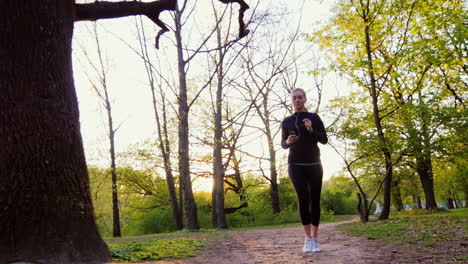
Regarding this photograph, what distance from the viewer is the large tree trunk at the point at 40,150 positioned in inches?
124

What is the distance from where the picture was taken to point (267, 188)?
76.0 feet

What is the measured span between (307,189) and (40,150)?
3.11 m

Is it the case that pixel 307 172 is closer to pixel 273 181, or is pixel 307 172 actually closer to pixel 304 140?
pixel 304 140

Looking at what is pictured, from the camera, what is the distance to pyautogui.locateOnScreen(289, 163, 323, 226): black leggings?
14.5 ft

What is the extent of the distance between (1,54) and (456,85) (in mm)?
20517

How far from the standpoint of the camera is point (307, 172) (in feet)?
14.7

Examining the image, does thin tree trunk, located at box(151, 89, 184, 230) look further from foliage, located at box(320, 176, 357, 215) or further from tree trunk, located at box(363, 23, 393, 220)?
tree trunk, located at box(363, 23, 393, 220)

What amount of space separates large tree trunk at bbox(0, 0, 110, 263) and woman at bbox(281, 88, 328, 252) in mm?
2403

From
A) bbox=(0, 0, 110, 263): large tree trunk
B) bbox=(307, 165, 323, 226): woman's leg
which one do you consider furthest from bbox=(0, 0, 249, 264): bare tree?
bbox=(307, 165, 323, 226): woman's leg

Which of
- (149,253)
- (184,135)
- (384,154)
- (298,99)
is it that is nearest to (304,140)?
(298,99)

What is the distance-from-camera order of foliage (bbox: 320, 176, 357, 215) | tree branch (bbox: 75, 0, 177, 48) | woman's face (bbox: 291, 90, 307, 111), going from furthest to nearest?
1. foliage (bbox: 320, 176, 357, 215)
2. woman's face (bbox: 291, 90, 307, 111)
3. tree branch (bbox: 75, 0, 177, 48)

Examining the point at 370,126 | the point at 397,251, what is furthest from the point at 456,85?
the point at 397,251

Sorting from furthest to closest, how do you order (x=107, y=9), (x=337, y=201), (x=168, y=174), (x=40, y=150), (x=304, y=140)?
(x=337, y=201) < (x=168, y=174) < (x=304, y=140) < (x=107, y=9) < (x=40, y=150)

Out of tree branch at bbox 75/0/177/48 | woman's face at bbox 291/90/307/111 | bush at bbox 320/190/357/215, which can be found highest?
tree branch at bbox 75/0/177/48
